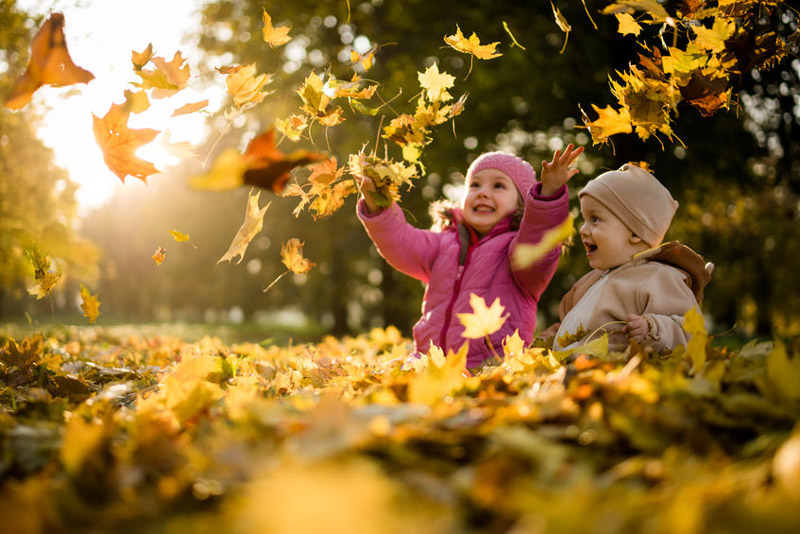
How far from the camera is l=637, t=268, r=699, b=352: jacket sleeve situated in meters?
2.05

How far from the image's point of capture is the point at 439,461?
3.35 ft

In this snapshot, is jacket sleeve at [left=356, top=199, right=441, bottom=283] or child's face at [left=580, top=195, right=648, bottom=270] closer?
child's face at [left=580, top=195, right=648, bottom=270]

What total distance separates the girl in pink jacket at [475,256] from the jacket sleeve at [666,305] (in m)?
0.90

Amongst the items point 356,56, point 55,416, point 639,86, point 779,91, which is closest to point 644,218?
point 639,86

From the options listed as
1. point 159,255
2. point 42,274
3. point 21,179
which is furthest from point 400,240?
point 21,179

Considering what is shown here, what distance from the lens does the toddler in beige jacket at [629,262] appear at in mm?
2246

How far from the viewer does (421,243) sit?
3.55m

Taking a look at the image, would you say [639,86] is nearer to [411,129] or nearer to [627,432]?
[411,129]

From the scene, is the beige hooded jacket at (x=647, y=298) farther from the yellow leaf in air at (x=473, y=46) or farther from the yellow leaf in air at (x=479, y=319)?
the yellow leaf in air at (x=473, y=46)

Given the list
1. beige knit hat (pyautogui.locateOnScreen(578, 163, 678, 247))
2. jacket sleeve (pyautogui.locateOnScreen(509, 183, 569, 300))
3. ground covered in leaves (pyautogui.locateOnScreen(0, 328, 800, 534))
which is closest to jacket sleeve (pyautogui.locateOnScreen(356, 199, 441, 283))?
jacket sleeve (pyautogui.locateOnScreen(509, 183, 569, 300))

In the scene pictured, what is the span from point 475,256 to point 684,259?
4.17 feet

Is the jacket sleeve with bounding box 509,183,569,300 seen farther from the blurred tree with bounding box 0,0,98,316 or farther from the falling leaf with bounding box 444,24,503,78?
the blurred tree with bounding box 0,0,98,316

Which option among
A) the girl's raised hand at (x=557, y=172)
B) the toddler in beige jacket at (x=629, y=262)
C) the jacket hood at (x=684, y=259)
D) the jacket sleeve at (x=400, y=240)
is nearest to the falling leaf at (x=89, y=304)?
the jacket sleeve at (x=400, y=240)

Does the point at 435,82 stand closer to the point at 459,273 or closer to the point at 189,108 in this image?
the point at 189,108
